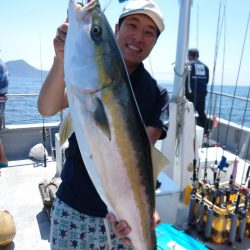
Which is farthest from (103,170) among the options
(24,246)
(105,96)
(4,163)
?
(4,163)

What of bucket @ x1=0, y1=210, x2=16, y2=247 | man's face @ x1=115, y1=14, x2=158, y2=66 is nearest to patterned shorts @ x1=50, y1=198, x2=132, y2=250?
man's face @ x1=115, y1=14, x2=158, y2=66

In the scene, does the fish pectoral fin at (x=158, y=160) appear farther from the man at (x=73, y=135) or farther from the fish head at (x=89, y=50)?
the fish head at (x=89, y=50)

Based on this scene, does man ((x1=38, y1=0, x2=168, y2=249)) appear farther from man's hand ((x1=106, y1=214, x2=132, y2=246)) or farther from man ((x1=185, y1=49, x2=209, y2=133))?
man ((x1=185, y1=49, x2=209, y2=133))

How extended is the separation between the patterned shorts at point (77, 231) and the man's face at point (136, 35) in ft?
3.30

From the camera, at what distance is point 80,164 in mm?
1785

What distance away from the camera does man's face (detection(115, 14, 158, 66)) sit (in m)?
1.71

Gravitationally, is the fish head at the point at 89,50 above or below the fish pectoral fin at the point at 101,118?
above

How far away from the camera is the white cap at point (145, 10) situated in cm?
167

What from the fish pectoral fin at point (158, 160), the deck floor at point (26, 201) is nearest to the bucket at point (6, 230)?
the deck floor at point (26, 201)

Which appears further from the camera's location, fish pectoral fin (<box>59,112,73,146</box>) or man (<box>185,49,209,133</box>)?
man (<box>185,49,209,133</box>)

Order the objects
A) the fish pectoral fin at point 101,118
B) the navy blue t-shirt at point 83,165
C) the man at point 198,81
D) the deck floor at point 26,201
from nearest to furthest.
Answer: the fish pectoral fin at point 101,118 → the navy blue t-shirt at point 83,165 → the deck floor at point 26,201 → the man at point 198,81

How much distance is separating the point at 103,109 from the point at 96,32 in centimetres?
34

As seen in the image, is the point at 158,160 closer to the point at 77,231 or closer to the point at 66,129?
the point at 66,129

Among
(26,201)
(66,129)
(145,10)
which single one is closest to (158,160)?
(66,129)
